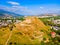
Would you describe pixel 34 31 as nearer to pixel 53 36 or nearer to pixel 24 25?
pixel 24 25

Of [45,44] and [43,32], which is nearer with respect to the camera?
[45,44]

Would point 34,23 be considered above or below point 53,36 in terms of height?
above

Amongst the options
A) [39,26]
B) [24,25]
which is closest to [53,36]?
[39,26]

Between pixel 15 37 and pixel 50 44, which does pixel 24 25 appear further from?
pixel 50 44

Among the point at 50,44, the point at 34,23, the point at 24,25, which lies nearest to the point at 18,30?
the point at 24,25

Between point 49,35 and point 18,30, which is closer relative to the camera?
point 18,30

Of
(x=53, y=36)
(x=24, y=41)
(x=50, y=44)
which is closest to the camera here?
(x=24, y=41)

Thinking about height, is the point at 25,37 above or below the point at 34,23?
below

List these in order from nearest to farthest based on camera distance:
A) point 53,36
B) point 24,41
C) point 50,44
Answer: point 24,41
point 50,44
point 53,36
